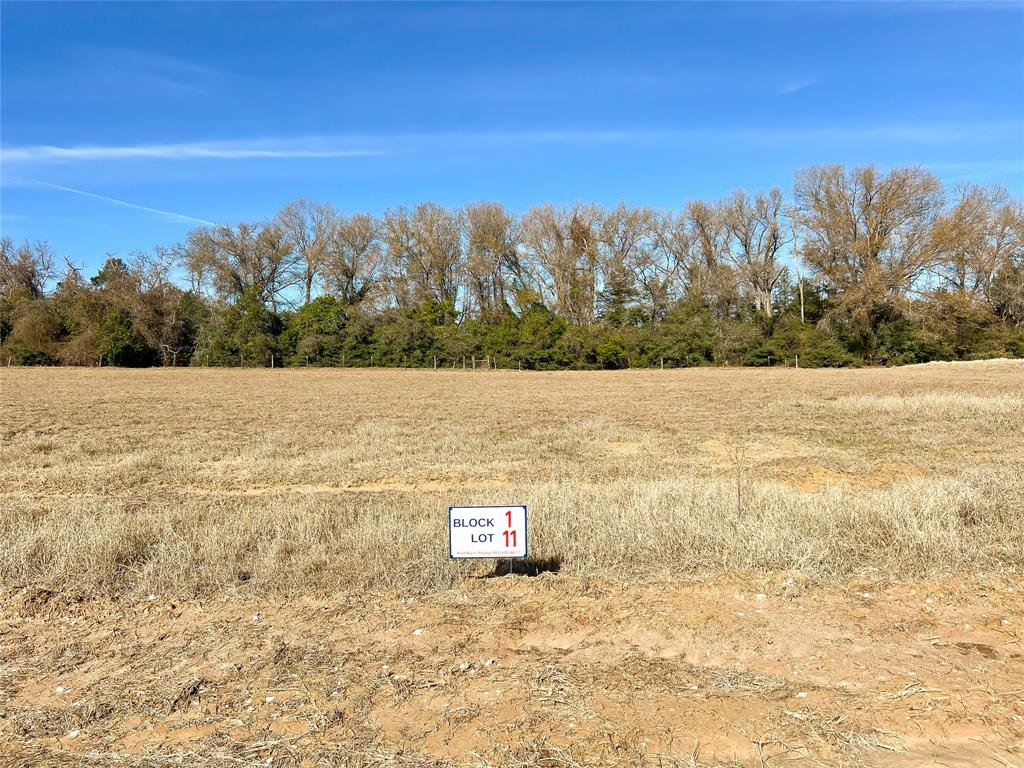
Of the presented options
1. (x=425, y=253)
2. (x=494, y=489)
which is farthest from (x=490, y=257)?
(x=494, y=489)

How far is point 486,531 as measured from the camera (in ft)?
17.5

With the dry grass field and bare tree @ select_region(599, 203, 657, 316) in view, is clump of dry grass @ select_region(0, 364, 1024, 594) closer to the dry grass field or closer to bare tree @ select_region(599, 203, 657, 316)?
the dry grass field

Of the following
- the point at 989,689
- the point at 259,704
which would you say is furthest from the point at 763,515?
the point at 259,704

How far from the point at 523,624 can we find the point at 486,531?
92 cm

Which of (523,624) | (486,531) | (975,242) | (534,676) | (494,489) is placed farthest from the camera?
(975,242)

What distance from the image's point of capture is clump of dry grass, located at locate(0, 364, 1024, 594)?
5621 mm

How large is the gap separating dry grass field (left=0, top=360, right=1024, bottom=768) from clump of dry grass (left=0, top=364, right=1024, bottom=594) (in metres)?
0.05

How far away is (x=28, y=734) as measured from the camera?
339 cm

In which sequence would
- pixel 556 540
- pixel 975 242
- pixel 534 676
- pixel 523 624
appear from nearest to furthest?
pixel 534 676
pixel 523 624
pixel 556 540
pixel 975 242

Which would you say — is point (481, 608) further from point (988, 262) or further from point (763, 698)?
point (988, 262)

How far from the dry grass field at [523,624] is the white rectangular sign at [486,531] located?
0.93 feet

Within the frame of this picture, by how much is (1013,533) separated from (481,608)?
4.70 meters

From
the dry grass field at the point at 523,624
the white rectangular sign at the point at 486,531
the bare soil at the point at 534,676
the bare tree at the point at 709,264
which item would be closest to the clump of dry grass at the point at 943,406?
the dry grass field at the point at 523,624

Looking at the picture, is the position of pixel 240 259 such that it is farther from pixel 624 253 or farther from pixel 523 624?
pixel 523 624
